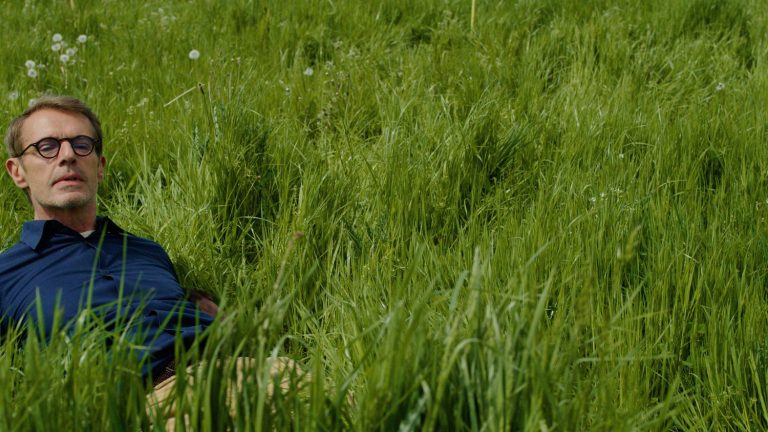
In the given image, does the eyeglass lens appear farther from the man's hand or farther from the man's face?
the man's hand

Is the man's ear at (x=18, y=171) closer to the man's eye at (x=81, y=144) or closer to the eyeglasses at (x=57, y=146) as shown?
the eyeglasses at (x=57, y=146)

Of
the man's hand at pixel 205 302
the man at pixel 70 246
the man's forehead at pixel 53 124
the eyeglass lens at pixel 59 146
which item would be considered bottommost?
the man's hand at pixel 205 302

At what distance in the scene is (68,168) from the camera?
2.72 metres

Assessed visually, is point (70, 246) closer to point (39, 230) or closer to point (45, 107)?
point (39, 230)

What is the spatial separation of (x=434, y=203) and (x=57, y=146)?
4.22 ft

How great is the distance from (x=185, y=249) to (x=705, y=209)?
181cm

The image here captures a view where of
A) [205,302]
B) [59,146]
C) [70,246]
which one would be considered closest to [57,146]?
[59,146]

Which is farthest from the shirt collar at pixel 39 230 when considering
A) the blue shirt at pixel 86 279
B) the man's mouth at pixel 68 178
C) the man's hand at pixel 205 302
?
the man's hand at pixel 205 302

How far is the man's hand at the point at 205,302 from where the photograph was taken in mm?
2690

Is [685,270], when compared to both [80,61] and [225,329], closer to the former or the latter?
[225,329]

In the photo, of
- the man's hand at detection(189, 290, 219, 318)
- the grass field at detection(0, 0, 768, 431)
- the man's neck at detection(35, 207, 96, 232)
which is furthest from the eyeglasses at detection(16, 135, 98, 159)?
the man's hand at detection(189, 290, 219, 318)

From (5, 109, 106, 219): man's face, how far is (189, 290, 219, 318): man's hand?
0.44 metres

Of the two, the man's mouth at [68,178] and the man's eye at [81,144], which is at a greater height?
the man's eye at [81,144]

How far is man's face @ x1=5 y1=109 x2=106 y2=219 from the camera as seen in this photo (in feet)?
8.87
